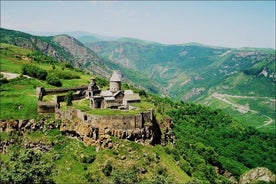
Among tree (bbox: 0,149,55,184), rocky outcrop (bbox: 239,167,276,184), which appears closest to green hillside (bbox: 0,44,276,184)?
tree (bbox: 0,149,55,184)

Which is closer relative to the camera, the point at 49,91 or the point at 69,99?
the point at 69,99

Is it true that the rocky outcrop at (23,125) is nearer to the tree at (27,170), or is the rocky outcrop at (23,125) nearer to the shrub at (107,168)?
the tree at (27,170)

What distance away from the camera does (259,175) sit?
97.2 meters

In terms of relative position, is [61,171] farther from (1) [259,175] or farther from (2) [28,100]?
(1) [259,175]

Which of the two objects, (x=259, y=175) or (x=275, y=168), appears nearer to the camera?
(x=259, y=175)

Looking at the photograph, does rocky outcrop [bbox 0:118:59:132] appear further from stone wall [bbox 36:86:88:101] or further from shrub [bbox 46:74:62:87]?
shrub [bbox 46:74:62:87]

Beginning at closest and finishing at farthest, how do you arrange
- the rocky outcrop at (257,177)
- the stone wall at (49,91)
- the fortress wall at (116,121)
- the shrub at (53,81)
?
the fortress wall at (116,121), the stone wall at (49,91), the rocky outcrop at (257,177), the shrub at (53,81)

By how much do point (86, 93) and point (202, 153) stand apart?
34.2m

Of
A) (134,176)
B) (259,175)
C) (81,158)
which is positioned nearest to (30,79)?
(81,158)

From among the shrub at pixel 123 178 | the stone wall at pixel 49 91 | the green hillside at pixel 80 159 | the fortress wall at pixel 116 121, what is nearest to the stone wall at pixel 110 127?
the fortress wall at pixel 116 121

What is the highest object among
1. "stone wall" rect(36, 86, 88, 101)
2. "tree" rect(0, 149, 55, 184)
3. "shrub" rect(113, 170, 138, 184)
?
"stone wall" rect(36, 86, 88, 101)

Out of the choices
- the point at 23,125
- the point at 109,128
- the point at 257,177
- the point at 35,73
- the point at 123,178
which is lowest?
the point at 257,177

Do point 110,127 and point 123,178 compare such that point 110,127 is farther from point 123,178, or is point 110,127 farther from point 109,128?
point 123,178

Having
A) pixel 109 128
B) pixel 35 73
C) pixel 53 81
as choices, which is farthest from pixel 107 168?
pixel 35 73
